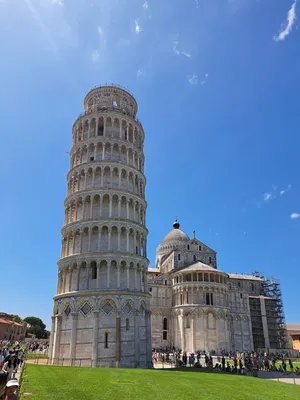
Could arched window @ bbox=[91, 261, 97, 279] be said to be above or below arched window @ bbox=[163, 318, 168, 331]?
above

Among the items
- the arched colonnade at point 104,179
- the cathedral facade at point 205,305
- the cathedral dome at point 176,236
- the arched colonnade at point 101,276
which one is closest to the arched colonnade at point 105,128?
the arched colonnade at point 104,179

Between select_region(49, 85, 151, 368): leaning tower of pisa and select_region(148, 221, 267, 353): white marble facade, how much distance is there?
28410mm

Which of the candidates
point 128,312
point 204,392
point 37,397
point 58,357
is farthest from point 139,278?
point 37,397

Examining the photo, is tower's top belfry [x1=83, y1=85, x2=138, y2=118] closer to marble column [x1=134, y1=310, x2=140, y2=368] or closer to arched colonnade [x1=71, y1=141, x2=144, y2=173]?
arched colonnade [x1=71, y1=141, x2=144, y2=173]

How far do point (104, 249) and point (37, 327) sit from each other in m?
102

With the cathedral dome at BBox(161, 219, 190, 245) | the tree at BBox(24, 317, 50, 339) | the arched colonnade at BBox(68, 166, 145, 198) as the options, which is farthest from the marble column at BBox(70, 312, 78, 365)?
the tree at BBox(24, 317, 50, 339)

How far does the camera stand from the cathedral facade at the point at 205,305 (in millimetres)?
62094

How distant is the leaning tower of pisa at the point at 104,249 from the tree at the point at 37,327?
9410 centimetres

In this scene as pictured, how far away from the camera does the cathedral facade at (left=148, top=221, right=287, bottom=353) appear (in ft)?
204

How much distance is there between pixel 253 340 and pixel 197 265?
23.2 meters

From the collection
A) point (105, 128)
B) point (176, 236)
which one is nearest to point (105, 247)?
point (105, 128)

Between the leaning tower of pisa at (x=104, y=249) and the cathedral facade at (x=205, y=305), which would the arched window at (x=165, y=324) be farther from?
the leaning tower of pisa at (x=104, y=249)

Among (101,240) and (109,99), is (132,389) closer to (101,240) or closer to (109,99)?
(101,240)

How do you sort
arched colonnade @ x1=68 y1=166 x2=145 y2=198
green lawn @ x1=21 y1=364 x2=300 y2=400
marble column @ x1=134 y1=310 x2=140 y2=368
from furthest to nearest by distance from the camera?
arched colonnade @ x1=68 y1=166 x2=145 y2=198 → marble column @ x1=134 y1=310 x2=140 y2=368 → green lawn @ x1=21 y1=364 x2=300 y2=400
